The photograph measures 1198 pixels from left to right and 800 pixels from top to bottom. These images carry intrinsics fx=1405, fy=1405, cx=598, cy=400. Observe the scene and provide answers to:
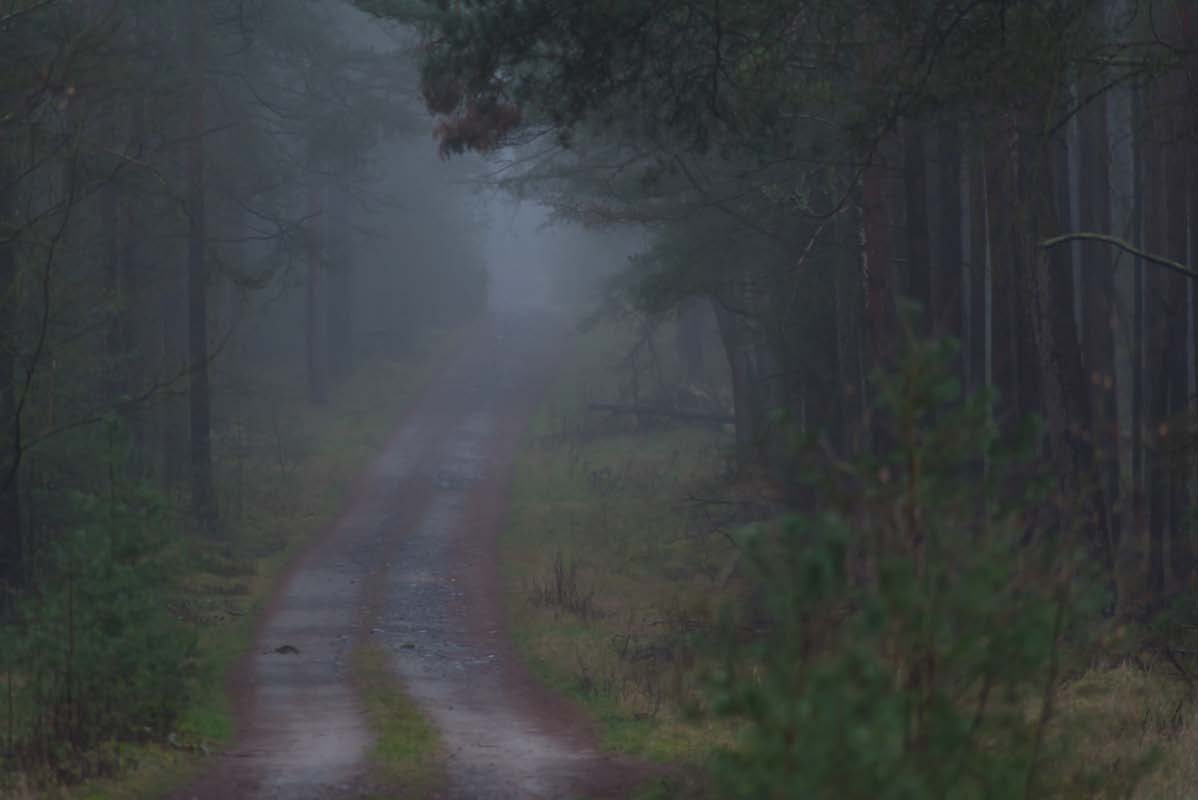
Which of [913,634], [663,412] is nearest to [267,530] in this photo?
[663,412]

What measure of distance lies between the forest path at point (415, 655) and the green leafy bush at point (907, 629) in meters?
5.21

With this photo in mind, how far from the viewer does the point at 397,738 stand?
11469 millimetres

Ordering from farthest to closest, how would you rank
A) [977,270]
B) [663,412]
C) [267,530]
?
[663,412] < [267,530] < [977,270]

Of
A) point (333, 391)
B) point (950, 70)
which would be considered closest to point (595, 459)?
point (333, 391)

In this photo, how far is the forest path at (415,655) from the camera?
390 inches

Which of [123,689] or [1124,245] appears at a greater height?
[1124,245]

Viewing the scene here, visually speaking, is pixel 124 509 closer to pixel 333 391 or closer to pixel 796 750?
pixel 796 750

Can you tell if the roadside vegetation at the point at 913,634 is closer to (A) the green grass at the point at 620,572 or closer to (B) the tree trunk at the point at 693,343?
(A) the green grass at the point at 620,572

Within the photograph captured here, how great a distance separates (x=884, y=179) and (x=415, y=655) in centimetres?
872

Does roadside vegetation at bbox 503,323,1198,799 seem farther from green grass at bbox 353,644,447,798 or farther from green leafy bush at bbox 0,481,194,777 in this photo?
green leafy bush at bbox 0,481,194,777

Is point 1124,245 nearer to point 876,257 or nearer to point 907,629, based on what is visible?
point 907,629

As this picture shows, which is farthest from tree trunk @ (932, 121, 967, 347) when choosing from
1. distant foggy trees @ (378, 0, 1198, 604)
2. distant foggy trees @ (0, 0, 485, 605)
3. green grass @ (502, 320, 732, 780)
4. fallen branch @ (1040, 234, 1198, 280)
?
distant foggy trees @ (0, 0, 485, 605)

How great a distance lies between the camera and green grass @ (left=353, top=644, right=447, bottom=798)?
9750 mm

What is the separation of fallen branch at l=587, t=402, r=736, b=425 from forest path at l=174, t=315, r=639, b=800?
2813 millimetres
